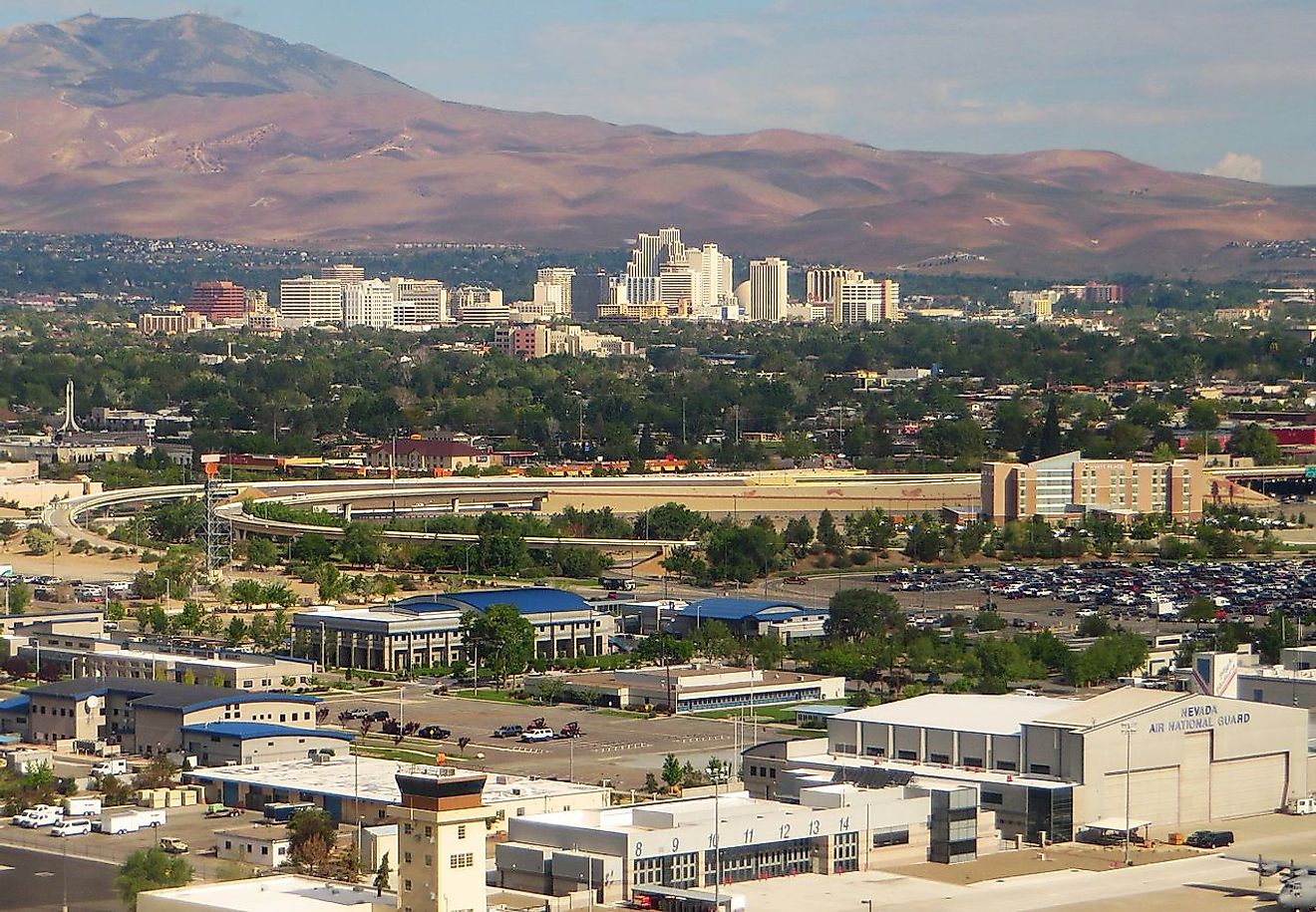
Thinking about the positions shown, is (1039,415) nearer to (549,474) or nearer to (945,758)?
(549,474)

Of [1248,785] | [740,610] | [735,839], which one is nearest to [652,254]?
[740,610]

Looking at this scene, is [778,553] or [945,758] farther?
[778,553]

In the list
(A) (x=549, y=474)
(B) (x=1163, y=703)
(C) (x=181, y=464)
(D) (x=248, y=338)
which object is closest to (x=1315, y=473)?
(A) (x=549, y=474)

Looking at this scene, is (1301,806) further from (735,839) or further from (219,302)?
(219,302)

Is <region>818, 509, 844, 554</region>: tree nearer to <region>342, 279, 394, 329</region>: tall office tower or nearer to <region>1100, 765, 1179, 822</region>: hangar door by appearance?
<region>1100, 765, 1179, 822</region>: hangar door

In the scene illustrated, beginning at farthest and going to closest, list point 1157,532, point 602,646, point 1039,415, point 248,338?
point 248,338 → point 1039,415 → point 1157,532 → point 602,646

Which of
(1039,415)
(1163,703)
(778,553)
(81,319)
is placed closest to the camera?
(1163,703)

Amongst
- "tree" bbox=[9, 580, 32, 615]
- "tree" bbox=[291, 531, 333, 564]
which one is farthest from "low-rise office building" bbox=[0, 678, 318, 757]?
"tree" bbox=[291, 531, 333, 564]


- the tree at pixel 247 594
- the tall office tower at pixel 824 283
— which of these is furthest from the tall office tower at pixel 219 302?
the tree at pixel 247 594
